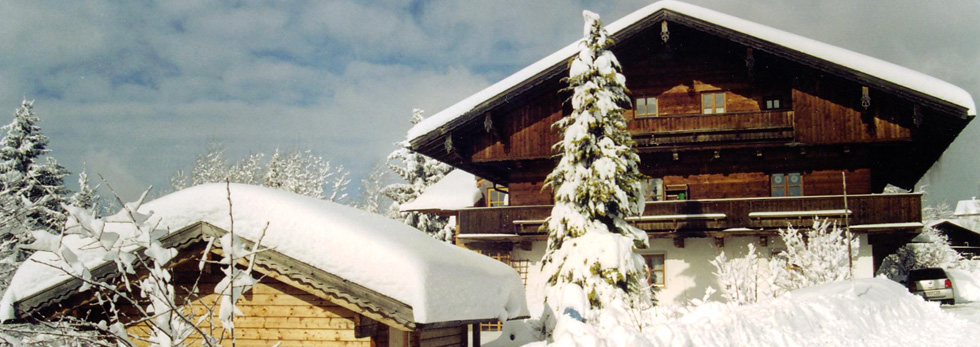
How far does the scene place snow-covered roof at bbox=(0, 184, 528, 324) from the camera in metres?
7.84

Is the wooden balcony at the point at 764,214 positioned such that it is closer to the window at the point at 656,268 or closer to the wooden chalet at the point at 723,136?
the wooden chalet at the point at 723,136

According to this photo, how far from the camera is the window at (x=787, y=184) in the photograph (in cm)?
2188

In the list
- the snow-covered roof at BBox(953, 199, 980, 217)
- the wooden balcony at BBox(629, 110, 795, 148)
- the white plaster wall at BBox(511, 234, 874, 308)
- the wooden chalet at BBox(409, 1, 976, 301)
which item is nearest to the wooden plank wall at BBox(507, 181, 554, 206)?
the wooden chalet at BBox(409, 1, 976, 301)

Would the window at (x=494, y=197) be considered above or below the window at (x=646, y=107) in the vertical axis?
below

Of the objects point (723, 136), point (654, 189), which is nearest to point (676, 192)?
point (654, 189)

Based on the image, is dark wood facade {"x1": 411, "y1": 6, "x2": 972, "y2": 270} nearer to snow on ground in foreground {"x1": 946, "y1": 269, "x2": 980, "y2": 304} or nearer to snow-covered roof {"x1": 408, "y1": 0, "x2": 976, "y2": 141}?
snow-covered roof {"x1": 408, "y1": 0, "x2": 976, "y2": 141}

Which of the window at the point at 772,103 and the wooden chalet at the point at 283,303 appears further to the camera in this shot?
the window at the point at 772,103

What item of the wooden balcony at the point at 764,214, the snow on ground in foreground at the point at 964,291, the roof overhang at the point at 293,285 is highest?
the wooden balcony at the point at 764,214

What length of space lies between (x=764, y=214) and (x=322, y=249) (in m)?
15.8

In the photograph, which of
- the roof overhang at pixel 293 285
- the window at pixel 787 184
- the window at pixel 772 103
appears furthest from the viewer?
the window at pixel 772 103

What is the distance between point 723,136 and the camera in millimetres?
21578

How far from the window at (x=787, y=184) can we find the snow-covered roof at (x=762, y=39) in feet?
11.8

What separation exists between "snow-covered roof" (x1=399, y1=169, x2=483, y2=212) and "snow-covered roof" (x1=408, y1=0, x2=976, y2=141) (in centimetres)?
566

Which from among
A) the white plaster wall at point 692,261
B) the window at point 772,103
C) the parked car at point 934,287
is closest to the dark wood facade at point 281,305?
the white plaster wall at point 692,261
